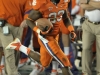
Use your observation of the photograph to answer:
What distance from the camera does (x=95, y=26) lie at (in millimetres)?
4586

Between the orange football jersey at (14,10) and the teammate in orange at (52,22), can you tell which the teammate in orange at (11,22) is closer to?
the orange football jersey at (14,10)

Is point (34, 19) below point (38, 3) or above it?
below

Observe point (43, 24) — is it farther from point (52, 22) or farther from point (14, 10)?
point (14, 10)

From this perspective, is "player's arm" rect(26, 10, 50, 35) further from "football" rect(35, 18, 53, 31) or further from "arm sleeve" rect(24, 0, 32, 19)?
"arm sleeve" rect(24, 0, 32, 19)

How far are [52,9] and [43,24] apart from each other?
202 millimetres

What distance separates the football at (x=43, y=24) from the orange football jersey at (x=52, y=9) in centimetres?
8

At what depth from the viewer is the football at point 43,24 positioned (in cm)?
394

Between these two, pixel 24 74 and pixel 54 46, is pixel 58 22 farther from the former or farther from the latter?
pixel 24 74

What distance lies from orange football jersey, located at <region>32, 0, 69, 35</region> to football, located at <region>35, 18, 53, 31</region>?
0.27 ft

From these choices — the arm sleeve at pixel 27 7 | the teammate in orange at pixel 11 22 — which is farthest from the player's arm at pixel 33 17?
the arm sleeve at pixel 27 7

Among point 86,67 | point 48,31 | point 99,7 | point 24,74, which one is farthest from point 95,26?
point 24,74

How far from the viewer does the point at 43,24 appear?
3.96 meters

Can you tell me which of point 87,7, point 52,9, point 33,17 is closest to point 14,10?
point 33,17

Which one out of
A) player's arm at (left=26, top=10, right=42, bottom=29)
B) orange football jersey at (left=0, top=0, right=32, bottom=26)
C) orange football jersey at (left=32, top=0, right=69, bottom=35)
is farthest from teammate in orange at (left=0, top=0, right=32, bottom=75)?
orange football jersey at (left=32, top=0, right=69, bottom=35)
